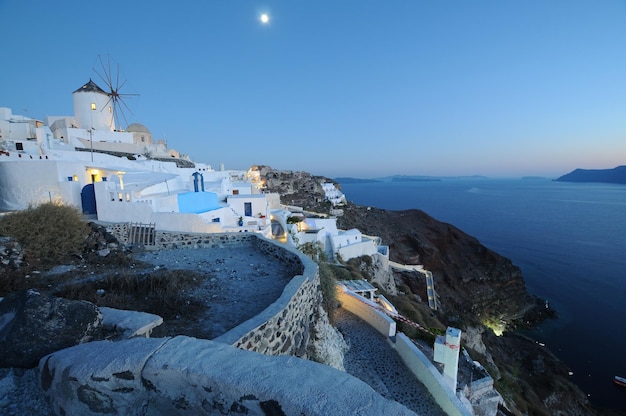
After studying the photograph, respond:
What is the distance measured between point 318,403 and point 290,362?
0.37m

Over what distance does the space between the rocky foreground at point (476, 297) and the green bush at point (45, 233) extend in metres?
13.1

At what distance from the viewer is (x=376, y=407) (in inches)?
57.4

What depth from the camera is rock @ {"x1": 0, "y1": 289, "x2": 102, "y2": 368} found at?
84.4 inches

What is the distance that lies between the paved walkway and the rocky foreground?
5135 mm

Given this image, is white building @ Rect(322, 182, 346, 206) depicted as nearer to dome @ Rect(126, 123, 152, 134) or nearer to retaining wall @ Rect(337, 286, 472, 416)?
dome @ Rect(126, 123, 152, 134)

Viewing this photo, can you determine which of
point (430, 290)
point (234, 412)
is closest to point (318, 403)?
point (234, 412)

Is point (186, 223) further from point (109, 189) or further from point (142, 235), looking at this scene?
point (109, 189)

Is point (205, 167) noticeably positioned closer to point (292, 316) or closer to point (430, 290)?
point (430, 290)

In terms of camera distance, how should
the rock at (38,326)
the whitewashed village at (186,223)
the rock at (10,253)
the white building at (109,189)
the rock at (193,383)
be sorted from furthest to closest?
the white building at (109,189) < the rock at (10,253) < the rock at (38,326) < the whitewashed village at (186,223) < the rock at (193,383)

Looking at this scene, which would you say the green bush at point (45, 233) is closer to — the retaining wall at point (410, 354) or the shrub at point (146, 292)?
the shrub at point (146, 292)

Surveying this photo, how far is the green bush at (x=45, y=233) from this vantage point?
7.16m

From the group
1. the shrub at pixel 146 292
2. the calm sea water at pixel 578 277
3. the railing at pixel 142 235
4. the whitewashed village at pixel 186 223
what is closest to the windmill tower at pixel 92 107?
the whitewashed village at pixel 186 223

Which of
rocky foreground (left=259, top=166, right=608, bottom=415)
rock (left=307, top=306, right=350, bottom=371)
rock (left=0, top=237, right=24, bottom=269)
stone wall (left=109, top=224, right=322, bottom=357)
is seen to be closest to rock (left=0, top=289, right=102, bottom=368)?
stone wall (left=109, top=224, right=322, bottom=357)

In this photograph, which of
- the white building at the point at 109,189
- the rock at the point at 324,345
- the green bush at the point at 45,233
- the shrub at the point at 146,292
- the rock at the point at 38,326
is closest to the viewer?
the rock at the point at 38,326
